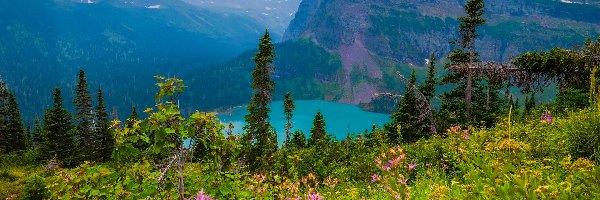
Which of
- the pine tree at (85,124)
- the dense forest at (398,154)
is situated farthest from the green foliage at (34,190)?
the pine tree at (85,124)

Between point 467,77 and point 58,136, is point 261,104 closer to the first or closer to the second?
point 467,77

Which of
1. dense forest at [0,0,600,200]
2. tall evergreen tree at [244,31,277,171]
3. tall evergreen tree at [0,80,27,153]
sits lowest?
tall evergreen tree at [0,80,27,153]

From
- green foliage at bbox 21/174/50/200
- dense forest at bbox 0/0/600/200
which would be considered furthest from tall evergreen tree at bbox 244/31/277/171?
green foliage at bbox 21/174/50/200

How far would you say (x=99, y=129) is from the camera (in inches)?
2057

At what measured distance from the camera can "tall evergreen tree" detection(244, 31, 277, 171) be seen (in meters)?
39.6

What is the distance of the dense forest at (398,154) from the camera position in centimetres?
389

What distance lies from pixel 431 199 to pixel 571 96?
14.6 metres

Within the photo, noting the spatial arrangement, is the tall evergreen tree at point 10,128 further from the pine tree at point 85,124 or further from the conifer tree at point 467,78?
the conifer tree at point 467,78

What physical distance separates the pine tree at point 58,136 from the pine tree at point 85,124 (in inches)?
55.5

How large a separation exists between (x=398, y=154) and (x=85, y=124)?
55894 millimetres

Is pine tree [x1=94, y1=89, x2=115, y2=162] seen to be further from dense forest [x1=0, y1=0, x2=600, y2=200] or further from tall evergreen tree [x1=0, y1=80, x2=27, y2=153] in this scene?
tall evergreen tree [x1=0, y1=80, x2=27, y2=153]

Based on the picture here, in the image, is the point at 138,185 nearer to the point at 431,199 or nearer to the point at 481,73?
the point at 431,199

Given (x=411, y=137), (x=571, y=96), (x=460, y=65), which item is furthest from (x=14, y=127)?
(x=571, y=96)

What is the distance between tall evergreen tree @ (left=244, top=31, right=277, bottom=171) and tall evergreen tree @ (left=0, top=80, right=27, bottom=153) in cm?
4143
